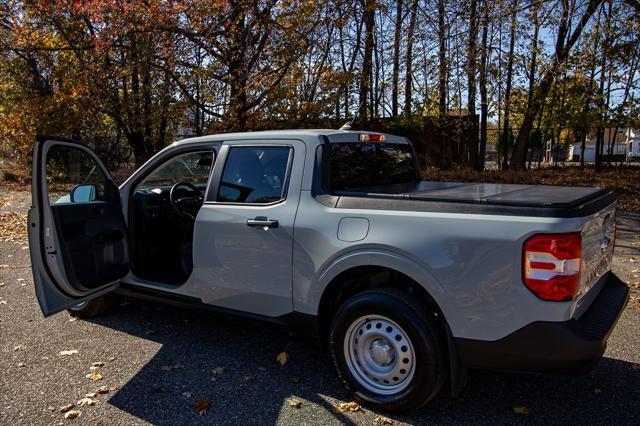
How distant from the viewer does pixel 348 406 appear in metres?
3.32

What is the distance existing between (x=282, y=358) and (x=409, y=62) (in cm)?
1229

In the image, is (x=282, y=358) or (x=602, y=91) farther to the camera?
(x=602, y=91)

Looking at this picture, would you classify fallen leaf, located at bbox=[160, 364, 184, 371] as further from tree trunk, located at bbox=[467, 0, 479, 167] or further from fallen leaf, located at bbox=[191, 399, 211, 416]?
tree trunk, located at bbox=[467, 0, 479, 167]

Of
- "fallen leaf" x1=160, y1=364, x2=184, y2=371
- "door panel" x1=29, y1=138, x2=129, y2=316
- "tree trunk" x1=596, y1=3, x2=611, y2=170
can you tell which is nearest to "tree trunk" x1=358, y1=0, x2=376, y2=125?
"tree trunk" x1=596, y1=3, x2=611, y2=170

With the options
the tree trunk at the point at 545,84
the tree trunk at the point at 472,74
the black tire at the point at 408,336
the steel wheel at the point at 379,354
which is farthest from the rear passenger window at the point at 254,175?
the tree trunk at the point at 545,84

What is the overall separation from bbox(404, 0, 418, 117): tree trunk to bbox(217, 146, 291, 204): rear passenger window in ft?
34.8

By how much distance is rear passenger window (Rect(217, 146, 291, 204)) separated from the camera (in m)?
3.80

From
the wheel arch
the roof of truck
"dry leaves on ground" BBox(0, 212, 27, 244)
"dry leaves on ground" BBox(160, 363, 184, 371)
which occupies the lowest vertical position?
"dry leaves on ground" BBox(160, 363, 184, 371)

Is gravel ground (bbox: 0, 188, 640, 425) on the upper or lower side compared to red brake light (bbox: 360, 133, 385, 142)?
lower

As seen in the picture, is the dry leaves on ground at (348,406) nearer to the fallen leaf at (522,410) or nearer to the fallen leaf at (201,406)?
the fallen leaf at (201,406)

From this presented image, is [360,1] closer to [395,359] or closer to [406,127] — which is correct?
[406,127]

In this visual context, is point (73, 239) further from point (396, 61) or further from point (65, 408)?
point (396, 61)

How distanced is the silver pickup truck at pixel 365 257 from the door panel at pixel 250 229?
1 centimetres

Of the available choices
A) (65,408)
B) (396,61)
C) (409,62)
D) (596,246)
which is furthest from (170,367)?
(396,61)
